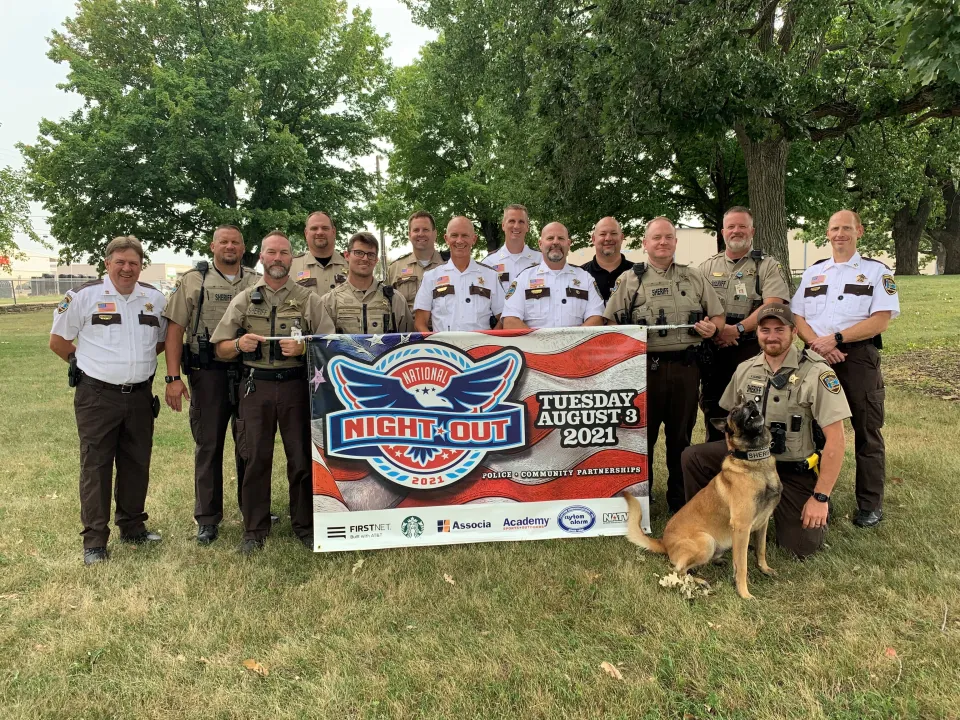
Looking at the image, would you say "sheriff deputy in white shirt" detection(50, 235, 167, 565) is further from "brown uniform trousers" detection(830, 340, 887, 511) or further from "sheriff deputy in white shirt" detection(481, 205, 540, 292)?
"brown uniform trousers" detection(830, 340, 887, 511)

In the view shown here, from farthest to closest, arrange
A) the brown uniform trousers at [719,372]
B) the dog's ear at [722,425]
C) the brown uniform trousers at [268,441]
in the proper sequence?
the brown uniform trousers at [719,372], the brown uniform trousers at [268,441], the dog's ear at [722,425]

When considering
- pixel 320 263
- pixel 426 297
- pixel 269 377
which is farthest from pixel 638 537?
pixel 320 263

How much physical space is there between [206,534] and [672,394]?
12.3 feet

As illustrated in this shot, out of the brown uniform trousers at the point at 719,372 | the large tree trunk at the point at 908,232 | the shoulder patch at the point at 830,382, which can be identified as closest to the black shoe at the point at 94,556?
the brown uniform trousers at the point at 719,372

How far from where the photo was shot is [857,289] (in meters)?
4.68

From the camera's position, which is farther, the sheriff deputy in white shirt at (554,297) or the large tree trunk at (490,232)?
the large tree trunk at (490,232)

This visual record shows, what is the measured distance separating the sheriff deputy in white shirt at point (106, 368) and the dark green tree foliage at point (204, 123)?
1825 cm

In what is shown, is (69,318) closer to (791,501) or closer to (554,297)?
(554,297)

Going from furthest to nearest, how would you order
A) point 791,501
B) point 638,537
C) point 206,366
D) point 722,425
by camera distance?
point 206,366, point 791,501, point 638,537, point 722,425

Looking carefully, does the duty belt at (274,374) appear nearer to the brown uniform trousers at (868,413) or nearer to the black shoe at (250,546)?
the black shoe at (250,546)

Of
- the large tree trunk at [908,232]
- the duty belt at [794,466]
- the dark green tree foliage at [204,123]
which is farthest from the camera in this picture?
the large tree trunk at [908,232]

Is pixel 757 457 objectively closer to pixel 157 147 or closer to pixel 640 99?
pixel 640 99

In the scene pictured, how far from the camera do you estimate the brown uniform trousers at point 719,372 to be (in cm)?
511

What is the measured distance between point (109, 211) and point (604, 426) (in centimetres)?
2366
